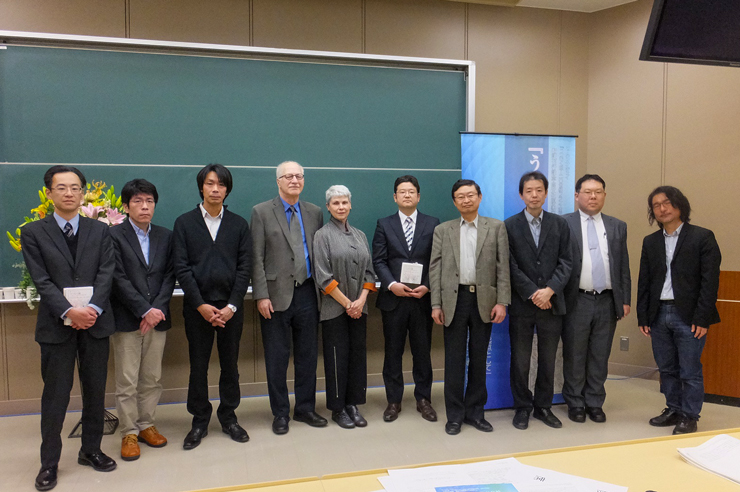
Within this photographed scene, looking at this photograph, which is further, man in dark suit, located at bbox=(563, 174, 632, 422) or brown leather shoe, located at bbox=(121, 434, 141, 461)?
man in dark suit, located at bbox=(563, 174, 632, 422)

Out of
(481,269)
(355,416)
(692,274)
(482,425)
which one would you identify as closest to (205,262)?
(355,416)

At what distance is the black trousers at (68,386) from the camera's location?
2678 millimetres

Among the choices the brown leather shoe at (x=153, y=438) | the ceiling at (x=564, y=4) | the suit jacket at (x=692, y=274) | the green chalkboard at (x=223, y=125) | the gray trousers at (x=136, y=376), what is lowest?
the brown leather shoe at (x=153, y=438)

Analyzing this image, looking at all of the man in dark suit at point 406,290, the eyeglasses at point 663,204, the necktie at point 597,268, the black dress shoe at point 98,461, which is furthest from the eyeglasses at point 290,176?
the eyeglasses at point 663,204

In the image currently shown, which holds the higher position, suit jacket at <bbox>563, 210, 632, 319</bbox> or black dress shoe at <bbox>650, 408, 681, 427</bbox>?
suit jacket at <bbox>563, 210, 632, 319</bbox>

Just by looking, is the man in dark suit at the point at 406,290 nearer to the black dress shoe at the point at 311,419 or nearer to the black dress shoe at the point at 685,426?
the black dress shoe at the point at 311,419

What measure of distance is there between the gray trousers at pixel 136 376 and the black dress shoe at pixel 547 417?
8.53ft

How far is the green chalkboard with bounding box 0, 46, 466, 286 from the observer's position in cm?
371

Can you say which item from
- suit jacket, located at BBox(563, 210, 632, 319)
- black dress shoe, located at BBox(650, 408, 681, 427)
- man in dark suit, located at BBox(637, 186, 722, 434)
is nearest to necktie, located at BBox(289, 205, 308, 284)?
suit jacket, located at BBox(563, 210, 632, 319)

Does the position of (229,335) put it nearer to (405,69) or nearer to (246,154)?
(246,154)

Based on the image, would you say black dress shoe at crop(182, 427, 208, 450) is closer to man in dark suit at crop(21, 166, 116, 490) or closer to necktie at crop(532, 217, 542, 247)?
man in dark suit at crop(21, 166, 116, 490)

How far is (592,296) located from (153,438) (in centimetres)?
307

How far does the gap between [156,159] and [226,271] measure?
4.32ft

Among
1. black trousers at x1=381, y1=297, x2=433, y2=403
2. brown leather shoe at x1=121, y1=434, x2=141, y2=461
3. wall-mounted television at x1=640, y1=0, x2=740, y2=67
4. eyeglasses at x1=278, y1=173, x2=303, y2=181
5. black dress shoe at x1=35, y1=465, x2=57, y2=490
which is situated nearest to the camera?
wall-mounted television at x1=640, y1=0, x2=740, y2=67
